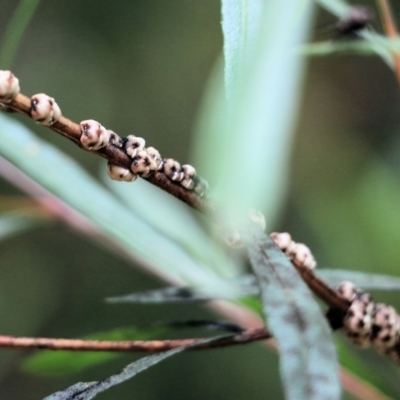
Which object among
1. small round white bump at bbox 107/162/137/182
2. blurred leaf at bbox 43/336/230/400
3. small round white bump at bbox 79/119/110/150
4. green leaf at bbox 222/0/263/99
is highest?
green leaf at bbox 222/0/263/99

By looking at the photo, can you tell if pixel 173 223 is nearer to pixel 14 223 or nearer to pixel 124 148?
pixel 14 223

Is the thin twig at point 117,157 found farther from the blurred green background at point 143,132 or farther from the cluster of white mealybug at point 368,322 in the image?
the blurred green background at point 143,132

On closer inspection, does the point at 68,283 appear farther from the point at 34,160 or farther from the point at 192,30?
the point at 34,160

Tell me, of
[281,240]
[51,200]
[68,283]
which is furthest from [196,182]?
[68,283]

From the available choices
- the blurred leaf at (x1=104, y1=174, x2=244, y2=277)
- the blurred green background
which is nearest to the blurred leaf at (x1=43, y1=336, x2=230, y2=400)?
the blurred leaf at (x1=104, y1=174, x2=244, y2=277)

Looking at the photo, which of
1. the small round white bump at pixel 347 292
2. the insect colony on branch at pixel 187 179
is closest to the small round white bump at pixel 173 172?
the insect colony on branch at pixel 187 179

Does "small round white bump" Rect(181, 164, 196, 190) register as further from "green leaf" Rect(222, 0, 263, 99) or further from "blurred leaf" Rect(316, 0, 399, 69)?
"blurred leaf" Rect(316, 0, 399, 69)
